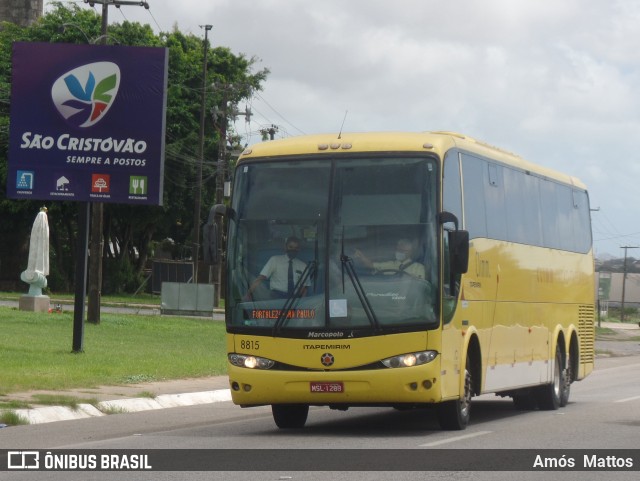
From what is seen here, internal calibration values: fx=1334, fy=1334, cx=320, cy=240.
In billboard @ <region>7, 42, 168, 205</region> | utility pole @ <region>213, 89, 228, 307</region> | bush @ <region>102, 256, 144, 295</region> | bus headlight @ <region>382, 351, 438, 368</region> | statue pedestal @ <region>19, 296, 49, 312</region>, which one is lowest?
bus headlight @ <region>382, 351, 438, 368</region>

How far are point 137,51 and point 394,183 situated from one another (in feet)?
38.2

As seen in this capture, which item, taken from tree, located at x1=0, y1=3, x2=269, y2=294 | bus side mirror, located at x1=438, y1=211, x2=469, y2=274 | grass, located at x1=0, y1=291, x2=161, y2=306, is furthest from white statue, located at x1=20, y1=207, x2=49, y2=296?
bus side mirror, located at x1=438, y1=211, x2=469, y2=274

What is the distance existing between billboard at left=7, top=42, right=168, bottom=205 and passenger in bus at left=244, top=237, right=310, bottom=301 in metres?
10.5

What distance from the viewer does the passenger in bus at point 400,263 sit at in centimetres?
1499

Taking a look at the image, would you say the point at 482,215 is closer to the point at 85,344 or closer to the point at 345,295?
the point at 345,295

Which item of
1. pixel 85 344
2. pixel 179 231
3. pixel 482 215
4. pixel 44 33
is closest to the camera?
pixel 482 215

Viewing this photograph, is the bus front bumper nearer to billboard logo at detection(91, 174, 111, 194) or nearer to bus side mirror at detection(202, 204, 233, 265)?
bus side mirror at detection(202, 204, 233, 265)

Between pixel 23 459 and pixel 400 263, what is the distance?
190 inches

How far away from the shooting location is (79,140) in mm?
25516

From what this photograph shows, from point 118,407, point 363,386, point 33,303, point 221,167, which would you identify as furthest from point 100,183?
point 221,167

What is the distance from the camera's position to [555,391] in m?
20.9

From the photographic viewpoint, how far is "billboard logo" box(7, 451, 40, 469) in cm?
1207

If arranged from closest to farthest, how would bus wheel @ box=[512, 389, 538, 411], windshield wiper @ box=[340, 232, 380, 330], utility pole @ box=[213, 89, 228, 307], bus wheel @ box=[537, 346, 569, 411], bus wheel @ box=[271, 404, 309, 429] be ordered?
windshield wiper @ box=[340, 232, 380, 330], bus wheel @ box=[271, 404, 309, 429], bus wheel @ box=[537, 346, 569, 411], bus wheel @ box=[512, 389, 538, 411], utility pole @ box=[213, 89, 228, 307]
